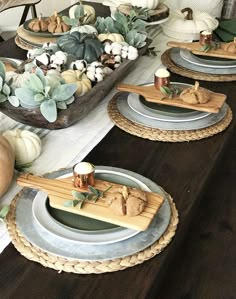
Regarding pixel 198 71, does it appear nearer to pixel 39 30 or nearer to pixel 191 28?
pixel 191 28

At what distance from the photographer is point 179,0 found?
6.68 feet

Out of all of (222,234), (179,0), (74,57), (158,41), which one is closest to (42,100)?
(74,57)

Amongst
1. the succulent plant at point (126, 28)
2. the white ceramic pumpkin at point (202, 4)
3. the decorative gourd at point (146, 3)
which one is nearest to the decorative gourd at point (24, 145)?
the succulent plant at point (126, 28)

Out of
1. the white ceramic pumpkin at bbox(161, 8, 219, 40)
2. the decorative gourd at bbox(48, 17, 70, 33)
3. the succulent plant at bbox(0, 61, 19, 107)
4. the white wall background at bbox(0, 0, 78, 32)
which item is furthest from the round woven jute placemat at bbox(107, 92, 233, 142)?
the white wall background at bbox(0, 0, 78, 32)

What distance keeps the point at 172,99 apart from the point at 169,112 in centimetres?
3

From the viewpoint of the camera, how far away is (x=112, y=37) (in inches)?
49.8

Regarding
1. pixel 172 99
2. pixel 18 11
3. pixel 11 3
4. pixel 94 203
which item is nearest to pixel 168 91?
pixel 172 99

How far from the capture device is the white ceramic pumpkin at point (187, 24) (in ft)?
5.11

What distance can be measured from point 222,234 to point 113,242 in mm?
455

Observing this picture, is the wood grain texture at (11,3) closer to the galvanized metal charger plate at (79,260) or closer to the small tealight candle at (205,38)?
the small tealight candle at (205,38)

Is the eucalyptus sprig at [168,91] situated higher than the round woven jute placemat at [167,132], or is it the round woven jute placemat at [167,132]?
the eucalyptus sprig at [168,91]

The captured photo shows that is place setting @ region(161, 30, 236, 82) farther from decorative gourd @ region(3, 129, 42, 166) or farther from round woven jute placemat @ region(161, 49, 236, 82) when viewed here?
decorative gourd @ region(3, 129, 42, 166)

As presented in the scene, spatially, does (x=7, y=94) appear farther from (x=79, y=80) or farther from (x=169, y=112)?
(x=169, y=112)

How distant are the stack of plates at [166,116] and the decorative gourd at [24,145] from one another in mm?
235
